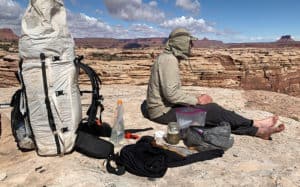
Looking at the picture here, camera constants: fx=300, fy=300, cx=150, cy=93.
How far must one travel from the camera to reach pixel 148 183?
11.2ft

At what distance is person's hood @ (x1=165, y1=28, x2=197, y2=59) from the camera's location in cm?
486

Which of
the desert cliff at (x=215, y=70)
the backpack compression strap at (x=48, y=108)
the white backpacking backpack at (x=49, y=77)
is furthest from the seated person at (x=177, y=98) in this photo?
the desert cliff at (x=215, y=70)

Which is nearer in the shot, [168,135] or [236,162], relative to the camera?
[236,162]

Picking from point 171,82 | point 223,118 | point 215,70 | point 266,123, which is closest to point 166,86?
point 171,82

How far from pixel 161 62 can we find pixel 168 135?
115 centimetres

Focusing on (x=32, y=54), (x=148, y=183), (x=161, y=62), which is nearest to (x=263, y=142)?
(x=161, y=62)

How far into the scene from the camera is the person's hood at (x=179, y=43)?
4855mm

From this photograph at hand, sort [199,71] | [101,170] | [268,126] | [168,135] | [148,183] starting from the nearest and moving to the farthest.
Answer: [148,183], [101,170], [168,135], [268,126], [199,71]

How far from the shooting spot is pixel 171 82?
468cm

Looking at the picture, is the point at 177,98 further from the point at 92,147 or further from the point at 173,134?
the point at 92,147

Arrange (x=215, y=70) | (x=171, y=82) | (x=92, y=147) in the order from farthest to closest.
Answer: (x=215, y=70) < (x=171, y=82) < (x=92, y=147)

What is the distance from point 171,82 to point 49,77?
1.88m

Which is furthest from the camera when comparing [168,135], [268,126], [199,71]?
[199,71]

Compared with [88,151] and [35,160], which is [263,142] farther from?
[35,160]
